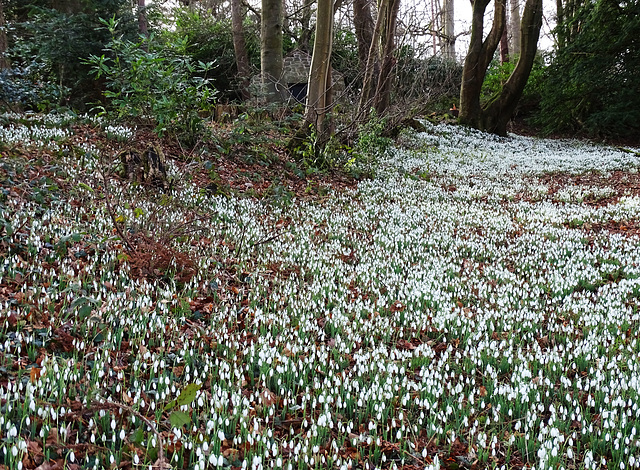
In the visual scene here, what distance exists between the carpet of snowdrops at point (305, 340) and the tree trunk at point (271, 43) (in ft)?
23.8

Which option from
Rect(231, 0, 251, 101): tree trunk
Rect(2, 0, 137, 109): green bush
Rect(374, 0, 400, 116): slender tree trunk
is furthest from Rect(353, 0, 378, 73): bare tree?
Rect(2, 0, 137, 109): green bush

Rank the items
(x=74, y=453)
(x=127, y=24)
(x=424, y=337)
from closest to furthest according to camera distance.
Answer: (x=74, y=453) < (x=424, y=337) < (x=127, y=24)

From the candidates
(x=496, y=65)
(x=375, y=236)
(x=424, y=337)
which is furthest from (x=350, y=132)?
(x=496, y=65)

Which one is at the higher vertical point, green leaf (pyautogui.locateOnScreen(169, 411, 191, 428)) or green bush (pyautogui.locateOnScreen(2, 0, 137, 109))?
green bush (pyautogui.locateOnScreen(2, 0, 137, 109))

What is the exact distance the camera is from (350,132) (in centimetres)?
1409

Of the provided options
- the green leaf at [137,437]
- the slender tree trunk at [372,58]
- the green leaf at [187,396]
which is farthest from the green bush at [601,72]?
the green leaf at [137,437]

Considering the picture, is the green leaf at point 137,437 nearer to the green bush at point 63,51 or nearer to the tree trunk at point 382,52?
the green bush at point 63,51

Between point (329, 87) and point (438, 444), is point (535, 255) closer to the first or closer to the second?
point (438, 444)

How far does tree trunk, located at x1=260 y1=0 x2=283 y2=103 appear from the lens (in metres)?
13.9

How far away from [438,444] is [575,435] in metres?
0.75

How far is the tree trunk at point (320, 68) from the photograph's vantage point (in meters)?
11.3

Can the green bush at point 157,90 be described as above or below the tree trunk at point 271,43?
below

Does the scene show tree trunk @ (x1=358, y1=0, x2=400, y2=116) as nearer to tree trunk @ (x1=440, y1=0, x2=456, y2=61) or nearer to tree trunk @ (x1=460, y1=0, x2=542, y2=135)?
tree trunk @ (x1=460, y1=0, x2=542, y2=135)

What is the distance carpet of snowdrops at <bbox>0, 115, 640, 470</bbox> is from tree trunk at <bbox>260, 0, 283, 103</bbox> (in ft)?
23.8
